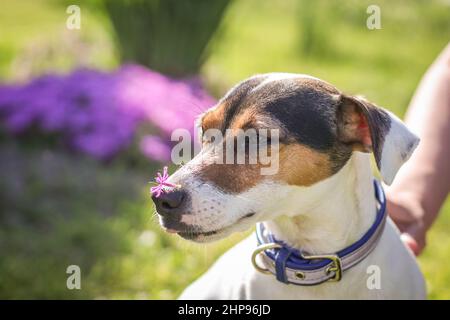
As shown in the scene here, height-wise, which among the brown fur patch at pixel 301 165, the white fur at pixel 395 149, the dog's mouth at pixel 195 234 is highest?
the white fur at pixel 395 149

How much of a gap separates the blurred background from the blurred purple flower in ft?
0.03

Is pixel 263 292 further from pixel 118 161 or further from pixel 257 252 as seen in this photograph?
pixel 118 161

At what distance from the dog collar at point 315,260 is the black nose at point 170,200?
1.49 ft

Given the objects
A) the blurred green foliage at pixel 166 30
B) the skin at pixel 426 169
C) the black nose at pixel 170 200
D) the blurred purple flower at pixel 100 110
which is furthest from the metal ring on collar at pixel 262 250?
the blurred green foliage at pixel 166 30

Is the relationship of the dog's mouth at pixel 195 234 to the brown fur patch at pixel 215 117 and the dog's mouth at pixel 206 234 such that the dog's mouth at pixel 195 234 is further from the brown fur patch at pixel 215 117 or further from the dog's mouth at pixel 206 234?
the brown fur patch at pixel 215 117

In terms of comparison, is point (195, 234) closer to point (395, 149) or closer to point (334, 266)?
point (334, 266)

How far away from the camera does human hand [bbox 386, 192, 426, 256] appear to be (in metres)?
3.25

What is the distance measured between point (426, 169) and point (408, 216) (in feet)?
1.01

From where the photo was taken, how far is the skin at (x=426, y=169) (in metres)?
3.27

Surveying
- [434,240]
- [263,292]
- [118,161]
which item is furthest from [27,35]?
[263,292]

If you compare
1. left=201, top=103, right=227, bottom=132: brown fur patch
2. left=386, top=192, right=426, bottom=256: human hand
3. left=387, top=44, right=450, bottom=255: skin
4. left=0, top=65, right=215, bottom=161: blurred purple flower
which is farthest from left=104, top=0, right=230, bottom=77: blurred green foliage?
left=201, top=103, right=227, bottom=132: brown fur patch

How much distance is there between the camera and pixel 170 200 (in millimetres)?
2387

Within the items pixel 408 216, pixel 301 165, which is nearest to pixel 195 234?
pixel 301 165

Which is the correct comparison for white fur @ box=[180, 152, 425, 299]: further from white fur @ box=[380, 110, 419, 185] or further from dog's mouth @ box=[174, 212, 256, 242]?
white fur @ box=[380, 110, 419, 185]
